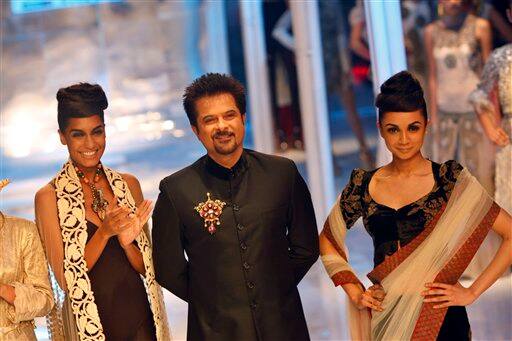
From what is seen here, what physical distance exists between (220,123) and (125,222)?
0.51 m

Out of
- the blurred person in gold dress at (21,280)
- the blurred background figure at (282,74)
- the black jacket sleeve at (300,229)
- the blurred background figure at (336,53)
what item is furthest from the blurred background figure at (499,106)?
the blurred background figure at (282,74)

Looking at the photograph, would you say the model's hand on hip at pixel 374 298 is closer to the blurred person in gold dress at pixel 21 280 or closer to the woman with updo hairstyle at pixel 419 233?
the woman with updo hairstyle at pixel 419 233

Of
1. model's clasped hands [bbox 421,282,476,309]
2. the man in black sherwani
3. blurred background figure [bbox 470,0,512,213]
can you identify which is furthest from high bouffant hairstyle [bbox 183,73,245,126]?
blurred background figure [bbox 470,0,512,213]

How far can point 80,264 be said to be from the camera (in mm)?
4926

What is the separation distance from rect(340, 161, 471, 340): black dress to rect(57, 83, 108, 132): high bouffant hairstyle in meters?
1.07

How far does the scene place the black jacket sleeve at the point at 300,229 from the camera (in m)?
4.85

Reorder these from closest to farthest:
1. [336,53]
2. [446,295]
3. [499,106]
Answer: [446,295] → [499,106] → [336,53]

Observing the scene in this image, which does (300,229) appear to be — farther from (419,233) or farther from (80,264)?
(80,264)

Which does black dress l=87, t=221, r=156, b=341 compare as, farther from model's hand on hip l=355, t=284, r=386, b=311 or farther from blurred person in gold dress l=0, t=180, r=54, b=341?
model's hand on hip l=355, t=284, r=386, b=311

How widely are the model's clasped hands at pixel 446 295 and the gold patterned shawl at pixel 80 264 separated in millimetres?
1015

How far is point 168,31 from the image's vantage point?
14.6 m

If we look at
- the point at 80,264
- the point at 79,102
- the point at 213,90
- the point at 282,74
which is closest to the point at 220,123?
the point at 213,90

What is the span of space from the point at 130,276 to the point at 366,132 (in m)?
6.61

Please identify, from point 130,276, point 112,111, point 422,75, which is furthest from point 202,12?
point 130,276
